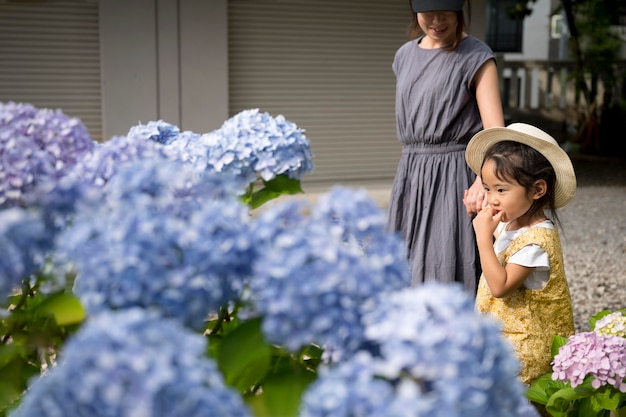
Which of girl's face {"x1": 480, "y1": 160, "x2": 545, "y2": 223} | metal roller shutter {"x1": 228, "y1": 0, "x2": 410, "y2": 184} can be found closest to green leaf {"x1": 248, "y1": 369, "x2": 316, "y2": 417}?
girl's face {"x1": 480, "y1": 160, "x2": 545, "y2": 223}

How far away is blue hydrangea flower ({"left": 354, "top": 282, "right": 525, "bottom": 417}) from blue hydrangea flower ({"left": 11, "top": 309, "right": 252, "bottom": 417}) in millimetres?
187

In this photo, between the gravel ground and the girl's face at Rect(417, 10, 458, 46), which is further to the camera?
the gravel ground

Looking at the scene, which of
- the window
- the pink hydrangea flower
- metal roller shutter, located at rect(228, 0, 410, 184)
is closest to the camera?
the pink hydrangea flower

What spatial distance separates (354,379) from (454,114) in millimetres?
2457

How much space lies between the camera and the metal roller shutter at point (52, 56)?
877 centimetres

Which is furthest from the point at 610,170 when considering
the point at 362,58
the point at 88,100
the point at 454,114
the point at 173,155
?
the point at 173,155

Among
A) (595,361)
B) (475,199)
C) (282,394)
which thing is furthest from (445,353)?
(475,199)

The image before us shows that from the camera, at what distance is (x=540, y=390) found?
2770 millimetres

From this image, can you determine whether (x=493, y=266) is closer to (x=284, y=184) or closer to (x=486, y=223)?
(x=486, y=223)

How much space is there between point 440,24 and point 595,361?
4.38 feet

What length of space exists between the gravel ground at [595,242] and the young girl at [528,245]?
556 millimetres

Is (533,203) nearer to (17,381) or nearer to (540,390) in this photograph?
(540,390)

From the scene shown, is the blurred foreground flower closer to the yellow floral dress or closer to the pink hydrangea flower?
the pink hydrangea flower

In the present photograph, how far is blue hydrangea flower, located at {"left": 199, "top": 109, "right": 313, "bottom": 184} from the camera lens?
168 centimetres
